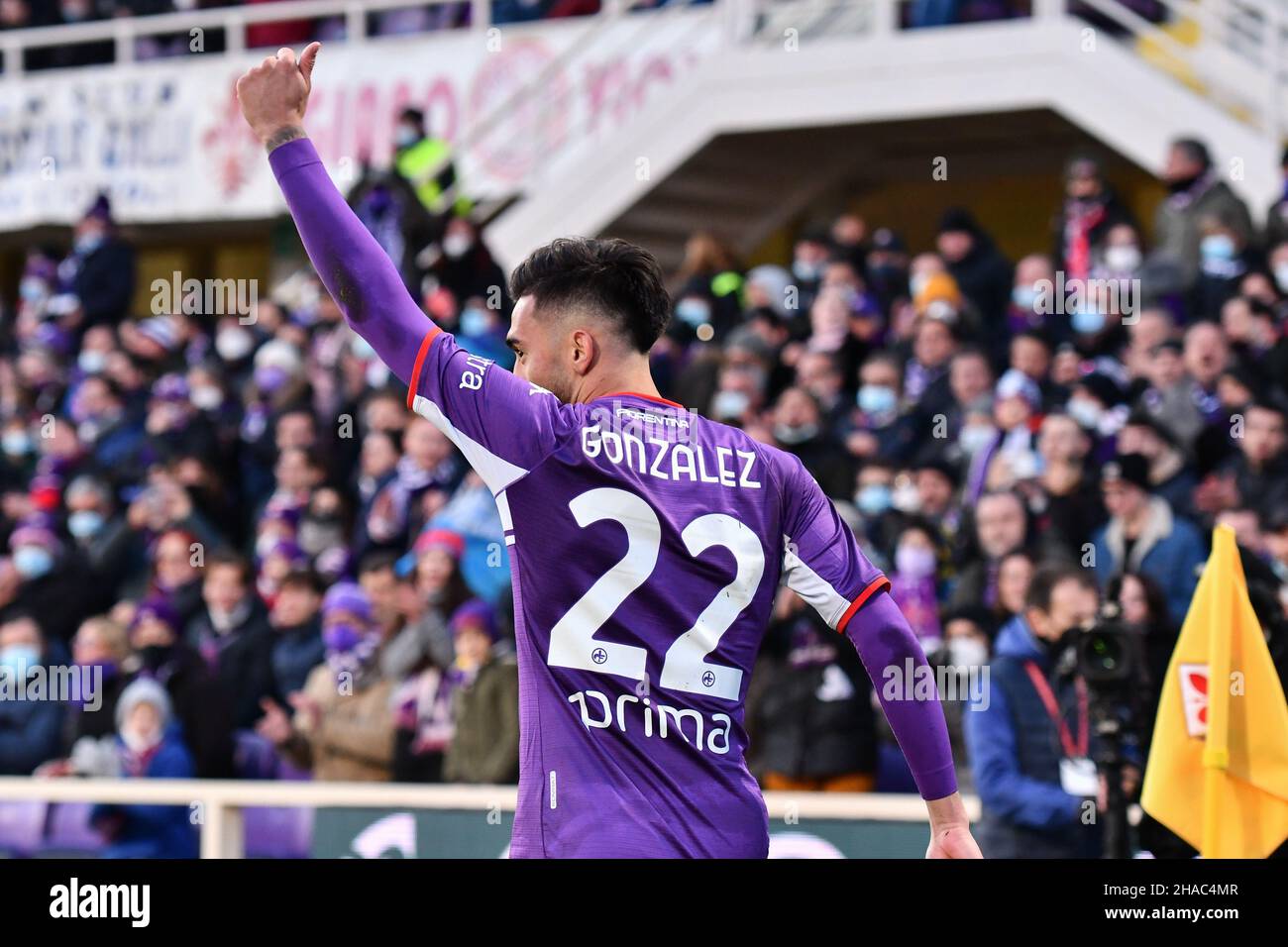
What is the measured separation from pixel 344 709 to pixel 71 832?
4.64 ft

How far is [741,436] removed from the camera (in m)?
3.84

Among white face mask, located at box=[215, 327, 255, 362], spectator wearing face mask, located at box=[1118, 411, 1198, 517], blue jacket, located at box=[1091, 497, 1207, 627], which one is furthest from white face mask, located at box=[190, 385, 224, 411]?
blue jacket, located at box=[1091, 497, 1207, 627]

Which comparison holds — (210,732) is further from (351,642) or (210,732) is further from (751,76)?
(751,76)

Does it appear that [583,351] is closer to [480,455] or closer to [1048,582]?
[480,455]

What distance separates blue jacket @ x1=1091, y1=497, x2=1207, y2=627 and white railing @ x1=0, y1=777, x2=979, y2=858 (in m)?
1.28

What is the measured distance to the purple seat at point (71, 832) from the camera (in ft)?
25.9

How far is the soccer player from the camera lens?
3.58 m

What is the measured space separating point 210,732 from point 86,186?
25.4ft

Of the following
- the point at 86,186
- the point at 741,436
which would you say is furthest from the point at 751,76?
the point at 741,436

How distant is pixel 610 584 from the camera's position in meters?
3.66

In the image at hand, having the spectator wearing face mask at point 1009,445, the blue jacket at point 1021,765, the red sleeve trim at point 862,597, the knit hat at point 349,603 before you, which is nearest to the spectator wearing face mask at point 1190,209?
the spectator wearing face mask at point 1009,445

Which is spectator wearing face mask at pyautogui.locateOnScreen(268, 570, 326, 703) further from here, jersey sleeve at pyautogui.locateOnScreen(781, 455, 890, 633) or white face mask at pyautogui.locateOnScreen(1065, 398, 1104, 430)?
jersey sleeve at pyautogui.locateOnScreen(781, 455, 890, 633)
